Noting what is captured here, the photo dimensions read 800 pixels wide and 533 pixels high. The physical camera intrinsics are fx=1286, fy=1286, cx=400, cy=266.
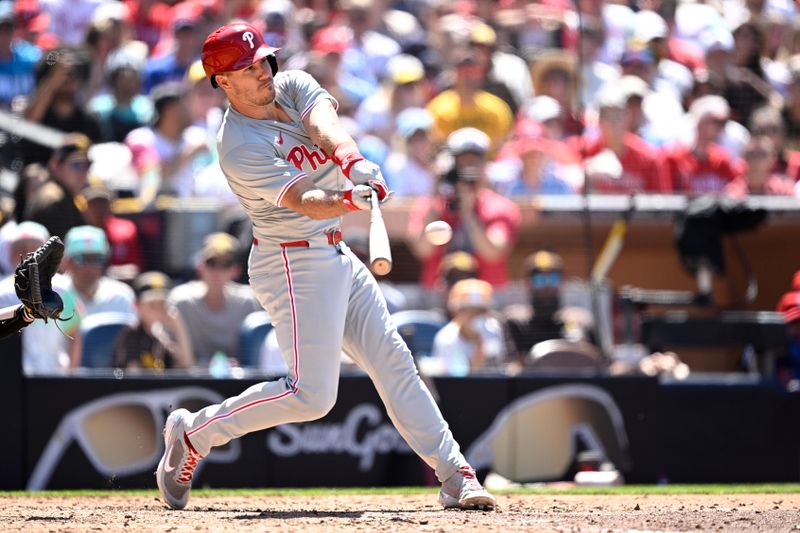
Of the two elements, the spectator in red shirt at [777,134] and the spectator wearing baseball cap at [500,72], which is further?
the spectator wearing baseball cap at [500,72]

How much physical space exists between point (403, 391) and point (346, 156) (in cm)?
104

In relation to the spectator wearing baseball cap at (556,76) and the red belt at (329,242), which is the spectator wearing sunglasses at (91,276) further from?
the spectator wearing baseball cap at (556,76)

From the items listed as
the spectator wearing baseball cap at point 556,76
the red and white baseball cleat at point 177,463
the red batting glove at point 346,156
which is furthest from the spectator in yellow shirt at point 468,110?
the red batting glove at point 346,156

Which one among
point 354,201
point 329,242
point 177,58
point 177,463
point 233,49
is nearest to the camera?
point 354,201

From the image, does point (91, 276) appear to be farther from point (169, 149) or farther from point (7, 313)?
point (7, 313)

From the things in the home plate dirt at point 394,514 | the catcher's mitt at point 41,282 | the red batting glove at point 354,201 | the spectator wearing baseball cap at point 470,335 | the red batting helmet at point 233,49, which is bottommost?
the home plate dirt at point 394,514

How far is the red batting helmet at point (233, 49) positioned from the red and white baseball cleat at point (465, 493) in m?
1.89

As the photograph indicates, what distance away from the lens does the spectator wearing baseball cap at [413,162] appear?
10023 mm

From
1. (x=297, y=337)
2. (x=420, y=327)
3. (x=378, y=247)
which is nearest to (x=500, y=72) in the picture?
(x=420, y=327)

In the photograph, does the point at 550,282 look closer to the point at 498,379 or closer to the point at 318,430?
the point at 498,379

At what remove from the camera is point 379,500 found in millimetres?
6477

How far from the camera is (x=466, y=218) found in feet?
30.5

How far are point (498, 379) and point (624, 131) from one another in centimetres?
328

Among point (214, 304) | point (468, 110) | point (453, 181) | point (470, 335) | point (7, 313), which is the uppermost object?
point (468, 110)
